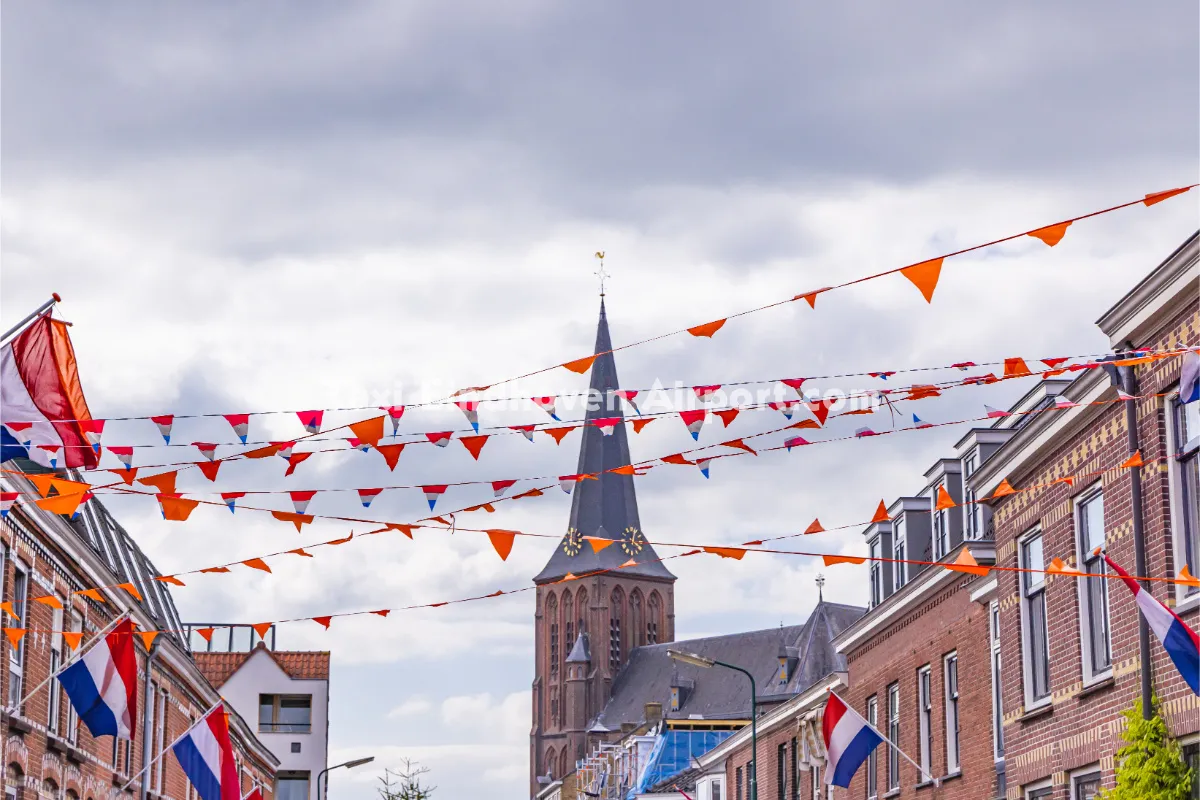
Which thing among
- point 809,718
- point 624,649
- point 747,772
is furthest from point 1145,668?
point 624,649

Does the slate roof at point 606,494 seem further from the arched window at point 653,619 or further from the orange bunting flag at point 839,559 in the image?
the orange bunting flag at point 839,559

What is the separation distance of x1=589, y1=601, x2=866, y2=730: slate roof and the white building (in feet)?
118

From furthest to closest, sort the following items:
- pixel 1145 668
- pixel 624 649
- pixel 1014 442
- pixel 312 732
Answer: pixel 624 649 < pixel 312 732 < pixel 1014 442 < pixel 1145 668

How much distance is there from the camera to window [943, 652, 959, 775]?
20.6m

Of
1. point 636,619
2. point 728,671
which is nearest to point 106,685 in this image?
point 728,671

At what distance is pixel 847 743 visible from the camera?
2142 cm

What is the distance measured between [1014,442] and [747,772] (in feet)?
68.6

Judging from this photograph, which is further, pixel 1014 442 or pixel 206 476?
pixel 1014 442

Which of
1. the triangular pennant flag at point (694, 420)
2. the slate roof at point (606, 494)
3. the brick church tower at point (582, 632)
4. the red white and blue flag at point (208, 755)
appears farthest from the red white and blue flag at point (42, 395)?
the brick church tower at point (582, 632)

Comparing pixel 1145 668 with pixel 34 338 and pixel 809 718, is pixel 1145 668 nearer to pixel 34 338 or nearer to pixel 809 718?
pixel 34 338

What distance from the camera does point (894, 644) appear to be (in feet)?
77.6

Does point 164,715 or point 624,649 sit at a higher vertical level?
point 624,649

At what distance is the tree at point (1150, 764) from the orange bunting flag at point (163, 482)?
7996mm

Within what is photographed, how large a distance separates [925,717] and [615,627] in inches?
3744
